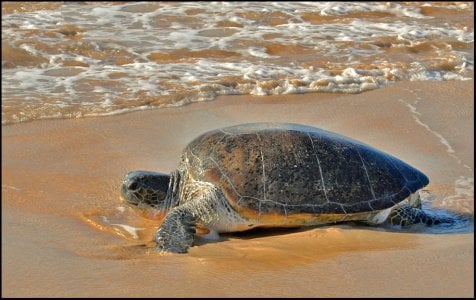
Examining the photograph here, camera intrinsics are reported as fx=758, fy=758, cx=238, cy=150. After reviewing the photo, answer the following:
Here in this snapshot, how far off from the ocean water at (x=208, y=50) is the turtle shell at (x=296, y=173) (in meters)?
2.42

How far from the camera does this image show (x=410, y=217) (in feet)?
14.8

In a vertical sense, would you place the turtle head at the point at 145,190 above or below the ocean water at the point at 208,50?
above

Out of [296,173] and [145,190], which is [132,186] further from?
[296,173]

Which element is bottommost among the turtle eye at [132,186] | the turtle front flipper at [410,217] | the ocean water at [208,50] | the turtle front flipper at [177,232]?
the ocean water at [208,50]

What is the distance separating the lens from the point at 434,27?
34.8ft

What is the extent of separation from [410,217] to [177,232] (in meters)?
1.41

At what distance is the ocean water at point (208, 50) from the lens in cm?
735

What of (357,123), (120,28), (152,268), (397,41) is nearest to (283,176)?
(152,268)

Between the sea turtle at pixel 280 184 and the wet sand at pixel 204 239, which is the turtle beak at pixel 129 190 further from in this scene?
the wet sand at pixel 204 239

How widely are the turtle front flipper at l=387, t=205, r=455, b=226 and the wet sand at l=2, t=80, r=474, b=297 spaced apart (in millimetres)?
221

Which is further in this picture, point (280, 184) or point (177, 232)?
point (280, 184)

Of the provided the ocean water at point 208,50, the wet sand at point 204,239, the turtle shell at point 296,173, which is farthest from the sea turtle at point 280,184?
the ocean water at point 208,50

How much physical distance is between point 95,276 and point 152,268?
283mm

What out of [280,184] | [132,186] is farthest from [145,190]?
[280,184]
